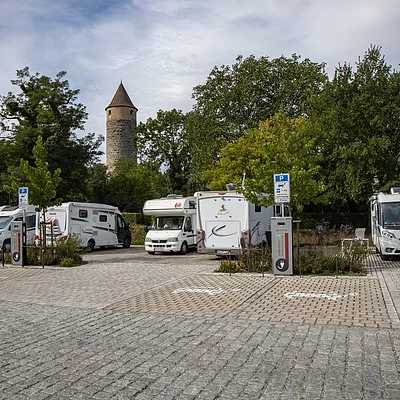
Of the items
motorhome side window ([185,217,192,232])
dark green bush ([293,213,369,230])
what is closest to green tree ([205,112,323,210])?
motorhome side window ([185,217,192,232])

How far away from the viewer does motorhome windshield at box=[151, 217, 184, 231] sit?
21766mm

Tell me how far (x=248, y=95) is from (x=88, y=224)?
18.3 m

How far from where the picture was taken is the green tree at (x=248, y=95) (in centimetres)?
3653

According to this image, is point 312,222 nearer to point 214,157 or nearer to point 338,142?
point 338,142

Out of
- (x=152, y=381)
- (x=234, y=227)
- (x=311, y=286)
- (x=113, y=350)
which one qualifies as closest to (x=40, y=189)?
(x=234, y=227)

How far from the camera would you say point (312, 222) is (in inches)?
1238

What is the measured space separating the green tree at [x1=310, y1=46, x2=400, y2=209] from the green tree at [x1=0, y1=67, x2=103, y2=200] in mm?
17939

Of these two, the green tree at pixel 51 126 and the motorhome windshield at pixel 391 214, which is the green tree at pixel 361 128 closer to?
the motorhome windshield at pixel 391 214

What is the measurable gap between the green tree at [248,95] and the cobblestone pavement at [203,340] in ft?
88.3

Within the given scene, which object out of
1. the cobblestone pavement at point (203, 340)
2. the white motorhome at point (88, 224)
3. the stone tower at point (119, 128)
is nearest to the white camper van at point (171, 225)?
the white motorhome at point (88, 224)

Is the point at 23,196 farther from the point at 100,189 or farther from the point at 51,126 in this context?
the point at 100,189

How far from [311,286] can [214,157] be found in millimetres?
28222

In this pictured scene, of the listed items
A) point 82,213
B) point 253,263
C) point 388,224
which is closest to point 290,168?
point 388,224

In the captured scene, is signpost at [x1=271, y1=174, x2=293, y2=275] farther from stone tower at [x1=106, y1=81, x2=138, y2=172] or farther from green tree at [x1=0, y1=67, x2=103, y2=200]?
stone tower at [x1=106, y1=81, x2=138, y2=172]
